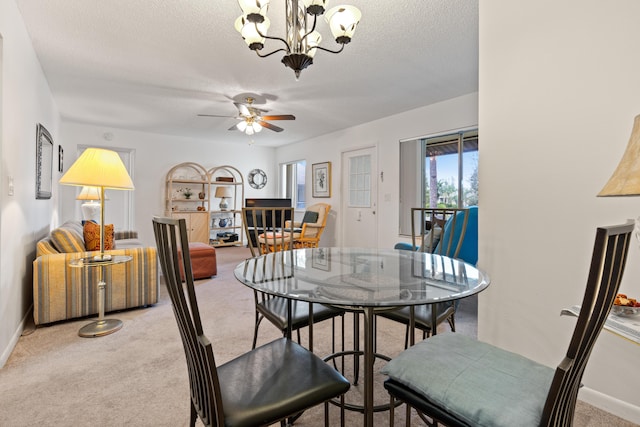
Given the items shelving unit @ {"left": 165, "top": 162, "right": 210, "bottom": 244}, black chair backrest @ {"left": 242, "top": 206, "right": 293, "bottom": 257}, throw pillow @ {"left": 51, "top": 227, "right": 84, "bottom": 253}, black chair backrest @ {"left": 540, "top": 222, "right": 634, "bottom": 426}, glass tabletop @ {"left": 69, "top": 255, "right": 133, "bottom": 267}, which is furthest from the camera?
shelving unit @ {"left": 165, "top": 162, "right": 210, "bottom": 244}

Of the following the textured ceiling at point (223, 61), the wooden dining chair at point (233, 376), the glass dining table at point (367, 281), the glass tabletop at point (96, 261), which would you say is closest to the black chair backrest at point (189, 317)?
the wooden dining chair at point (233, 376)

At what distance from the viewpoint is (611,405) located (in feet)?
5.07

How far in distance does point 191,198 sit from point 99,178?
443 centimetres

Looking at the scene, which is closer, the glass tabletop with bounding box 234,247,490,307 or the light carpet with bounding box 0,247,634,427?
the glass tabletop with bounding box 234,247,490,307

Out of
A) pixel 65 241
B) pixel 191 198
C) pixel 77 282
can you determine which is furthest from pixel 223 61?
pixel 191 198

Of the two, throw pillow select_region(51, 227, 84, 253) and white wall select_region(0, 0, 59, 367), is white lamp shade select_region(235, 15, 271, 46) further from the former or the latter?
throw pillow select_region(51, 227, 84, 253)

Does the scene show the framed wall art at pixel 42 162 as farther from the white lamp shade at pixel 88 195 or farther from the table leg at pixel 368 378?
the table leg at pixel 368 378

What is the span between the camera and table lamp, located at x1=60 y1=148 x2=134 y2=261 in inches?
91.3

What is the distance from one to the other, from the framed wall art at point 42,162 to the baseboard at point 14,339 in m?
1.12

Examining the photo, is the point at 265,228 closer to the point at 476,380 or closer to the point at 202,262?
the point at 476,380

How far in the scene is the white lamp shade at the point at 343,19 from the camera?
5.94 feet

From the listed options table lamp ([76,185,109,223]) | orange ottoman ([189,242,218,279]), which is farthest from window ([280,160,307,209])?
table lamp ([76,185,109,223])

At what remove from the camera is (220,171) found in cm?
713

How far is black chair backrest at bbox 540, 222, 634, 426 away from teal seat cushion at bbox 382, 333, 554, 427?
0.24 feet
